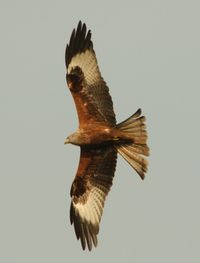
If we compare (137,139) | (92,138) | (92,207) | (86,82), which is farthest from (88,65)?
(92,207)

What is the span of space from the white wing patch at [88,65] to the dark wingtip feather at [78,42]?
90 millimetres

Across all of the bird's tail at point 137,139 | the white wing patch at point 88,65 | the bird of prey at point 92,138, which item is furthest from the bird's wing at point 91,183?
the white wing patch at point 88,65

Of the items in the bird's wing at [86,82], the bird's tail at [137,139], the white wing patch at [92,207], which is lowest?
the white wing patch at [92,207]

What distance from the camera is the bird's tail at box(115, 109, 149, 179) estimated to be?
36.2 ft

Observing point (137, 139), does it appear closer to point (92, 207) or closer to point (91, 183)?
point (91, 183)

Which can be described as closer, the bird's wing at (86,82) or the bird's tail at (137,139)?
the bird's tail at (137,139)

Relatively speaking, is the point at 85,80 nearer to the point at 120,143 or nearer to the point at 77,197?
the point at 120,143

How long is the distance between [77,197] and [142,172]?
4.77 feet

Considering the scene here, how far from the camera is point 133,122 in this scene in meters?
11.1

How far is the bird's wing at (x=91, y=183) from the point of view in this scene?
11.4 metres

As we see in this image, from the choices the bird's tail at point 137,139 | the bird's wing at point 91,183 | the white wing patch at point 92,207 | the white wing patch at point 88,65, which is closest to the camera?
the bird's tail at point 137,139

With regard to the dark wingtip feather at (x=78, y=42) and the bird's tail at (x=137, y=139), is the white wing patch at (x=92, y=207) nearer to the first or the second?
the bird's tail at (x=137, y=139)

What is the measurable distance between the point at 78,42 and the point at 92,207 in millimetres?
3249

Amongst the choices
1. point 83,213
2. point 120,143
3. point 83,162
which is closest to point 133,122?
point 120,143
